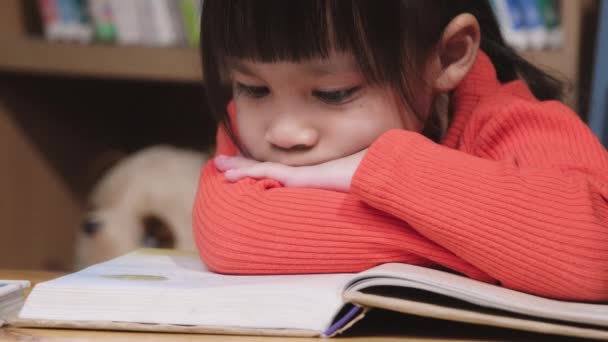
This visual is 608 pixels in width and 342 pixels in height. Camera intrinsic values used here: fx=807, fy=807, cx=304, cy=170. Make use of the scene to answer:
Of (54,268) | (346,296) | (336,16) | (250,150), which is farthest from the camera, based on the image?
(54,268)

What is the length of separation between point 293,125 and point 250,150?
0.37 ft

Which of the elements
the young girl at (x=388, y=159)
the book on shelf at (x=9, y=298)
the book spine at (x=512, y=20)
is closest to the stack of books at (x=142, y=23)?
the book spine at (x=512, y=20)

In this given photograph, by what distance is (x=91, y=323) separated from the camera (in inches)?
24.5

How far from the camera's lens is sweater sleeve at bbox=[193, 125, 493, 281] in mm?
716

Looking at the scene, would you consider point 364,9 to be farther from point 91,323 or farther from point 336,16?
point 91,323

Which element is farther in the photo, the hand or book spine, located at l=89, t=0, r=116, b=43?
book spine, located at l=89, t=0, r=116, b=43

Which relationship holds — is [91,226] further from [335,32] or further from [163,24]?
[335,32]

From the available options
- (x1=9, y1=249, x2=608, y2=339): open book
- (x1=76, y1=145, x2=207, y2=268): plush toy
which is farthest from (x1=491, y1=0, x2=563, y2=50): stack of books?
(x1=9, y1=249, x2=608, y2=339): open book

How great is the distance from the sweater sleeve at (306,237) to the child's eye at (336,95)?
104 mm

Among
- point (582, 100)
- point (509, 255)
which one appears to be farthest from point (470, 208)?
point (582, 100)

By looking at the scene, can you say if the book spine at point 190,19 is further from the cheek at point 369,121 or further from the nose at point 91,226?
the cheek at point 369,121

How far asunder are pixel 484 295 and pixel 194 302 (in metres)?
0.22

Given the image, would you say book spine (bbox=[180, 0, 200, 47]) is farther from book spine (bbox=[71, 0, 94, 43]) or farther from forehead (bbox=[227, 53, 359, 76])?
forehead (bbox=[227, 53, 359, 76])

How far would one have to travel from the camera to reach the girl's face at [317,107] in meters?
0.80
